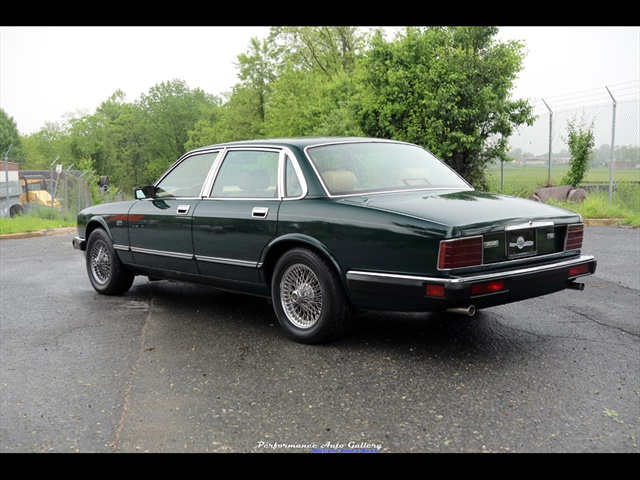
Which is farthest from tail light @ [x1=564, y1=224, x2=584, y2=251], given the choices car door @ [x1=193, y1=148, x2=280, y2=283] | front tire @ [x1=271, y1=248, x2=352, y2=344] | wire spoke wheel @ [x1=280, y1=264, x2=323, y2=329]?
car door @ [x1=193, y1=148, x2=280, y2=283]

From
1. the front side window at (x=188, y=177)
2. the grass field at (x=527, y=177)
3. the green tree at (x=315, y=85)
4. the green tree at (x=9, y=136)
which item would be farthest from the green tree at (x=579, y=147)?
the green tree at (x=9, y=136)

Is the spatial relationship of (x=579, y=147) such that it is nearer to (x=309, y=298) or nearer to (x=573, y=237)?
(x=573, y=237)

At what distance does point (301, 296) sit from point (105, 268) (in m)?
3.24

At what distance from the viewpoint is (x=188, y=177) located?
6.71 m

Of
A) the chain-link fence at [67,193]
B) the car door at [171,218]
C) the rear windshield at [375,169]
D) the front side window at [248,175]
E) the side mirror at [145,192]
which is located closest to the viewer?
the rear windshield at [375,169]

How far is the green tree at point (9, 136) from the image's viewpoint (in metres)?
85.1

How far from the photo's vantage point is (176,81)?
87.7 m

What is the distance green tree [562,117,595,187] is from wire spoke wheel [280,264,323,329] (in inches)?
526

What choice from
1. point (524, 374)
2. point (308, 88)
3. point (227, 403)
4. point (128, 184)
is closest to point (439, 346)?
point (524, 374)

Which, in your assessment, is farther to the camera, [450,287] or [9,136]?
[9,136]

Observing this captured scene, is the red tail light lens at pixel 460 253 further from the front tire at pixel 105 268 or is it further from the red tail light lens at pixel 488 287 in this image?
the front tire at pixel 105 268

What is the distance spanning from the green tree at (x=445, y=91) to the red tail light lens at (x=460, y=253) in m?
11.7

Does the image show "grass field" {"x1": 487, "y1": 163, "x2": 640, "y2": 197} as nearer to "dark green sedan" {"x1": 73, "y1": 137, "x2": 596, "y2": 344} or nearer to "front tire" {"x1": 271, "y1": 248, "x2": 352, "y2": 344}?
"dark green sedan" {"x1": 73, "y1": 137, "x2": 596, "y2": 344}

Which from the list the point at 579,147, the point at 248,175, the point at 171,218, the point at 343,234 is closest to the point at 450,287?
the point at 343,234
